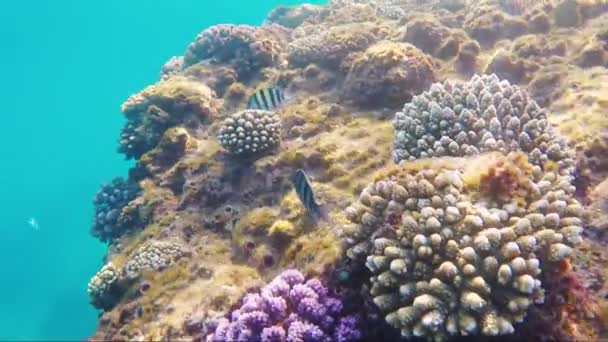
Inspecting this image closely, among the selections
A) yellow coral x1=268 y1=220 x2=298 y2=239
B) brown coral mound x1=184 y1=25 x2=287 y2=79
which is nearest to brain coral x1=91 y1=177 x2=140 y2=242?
brown coral mound x1=184 y1=25 x2=287 y2=79

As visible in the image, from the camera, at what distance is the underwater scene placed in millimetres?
3490

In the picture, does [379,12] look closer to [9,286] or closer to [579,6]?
[579,6]

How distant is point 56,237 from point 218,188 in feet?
141

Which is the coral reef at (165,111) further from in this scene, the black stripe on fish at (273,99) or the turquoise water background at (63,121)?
the turquoise water background at (63,121)

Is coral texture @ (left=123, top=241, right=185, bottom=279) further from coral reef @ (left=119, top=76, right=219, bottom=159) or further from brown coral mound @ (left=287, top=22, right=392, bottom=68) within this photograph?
brown coral mound @ (left=287, top=22, right=392, bottom=68)

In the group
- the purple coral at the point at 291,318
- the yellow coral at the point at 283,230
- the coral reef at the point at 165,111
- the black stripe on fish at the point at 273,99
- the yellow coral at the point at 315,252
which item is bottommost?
the purple coral at the point at 291,318

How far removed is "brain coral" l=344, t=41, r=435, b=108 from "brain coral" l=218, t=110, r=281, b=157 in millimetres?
1545

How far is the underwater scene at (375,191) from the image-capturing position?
3.49 metres

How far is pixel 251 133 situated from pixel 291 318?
12.1ft

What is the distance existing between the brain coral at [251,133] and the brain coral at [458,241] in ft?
10.7

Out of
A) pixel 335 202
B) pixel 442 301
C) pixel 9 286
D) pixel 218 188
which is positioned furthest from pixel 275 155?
pixel 9 286

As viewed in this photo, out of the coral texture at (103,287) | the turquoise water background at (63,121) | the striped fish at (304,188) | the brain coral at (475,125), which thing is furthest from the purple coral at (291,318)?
the turquoise water background at (63,121)

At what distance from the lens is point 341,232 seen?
422cm

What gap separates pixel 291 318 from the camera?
3953mm
